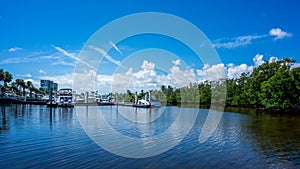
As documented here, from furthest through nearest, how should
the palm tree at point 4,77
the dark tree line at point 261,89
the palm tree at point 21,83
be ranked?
the palm tree at point 21,83
the palm tree at point 4,77
the dark tree line at point 261,89

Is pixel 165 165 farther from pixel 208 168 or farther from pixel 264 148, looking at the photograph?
pixel 264 148

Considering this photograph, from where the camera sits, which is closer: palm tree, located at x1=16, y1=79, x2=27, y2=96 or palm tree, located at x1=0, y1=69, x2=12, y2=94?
palm tree, located at x1=0, y1=69, x2=12, y2=94

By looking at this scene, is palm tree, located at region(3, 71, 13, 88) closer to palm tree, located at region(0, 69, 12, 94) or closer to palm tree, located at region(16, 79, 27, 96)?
palm tree, located at region(0, 69, 12, 94)

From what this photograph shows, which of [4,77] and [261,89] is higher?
[4,77]

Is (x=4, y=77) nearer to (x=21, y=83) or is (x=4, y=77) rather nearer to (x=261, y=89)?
(x=21, y=83)

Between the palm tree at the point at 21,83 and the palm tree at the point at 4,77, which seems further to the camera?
the palm tree at the point at 21,83

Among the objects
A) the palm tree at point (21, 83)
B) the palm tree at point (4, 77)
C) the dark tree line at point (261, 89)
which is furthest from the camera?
the palm tree at point (21, 83)

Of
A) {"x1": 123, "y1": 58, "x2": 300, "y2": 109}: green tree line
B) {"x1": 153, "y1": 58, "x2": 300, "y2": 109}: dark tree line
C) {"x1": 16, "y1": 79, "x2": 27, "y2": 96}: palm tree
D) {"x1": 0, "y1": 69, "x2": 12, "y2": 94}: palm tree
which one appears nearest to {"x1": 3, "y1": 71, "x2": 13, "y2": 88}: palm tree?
{"x1": 0, "y1": 69, "x2": 12, "y2": 94}: palm tree

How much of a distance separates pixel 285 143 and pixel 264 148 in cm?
253

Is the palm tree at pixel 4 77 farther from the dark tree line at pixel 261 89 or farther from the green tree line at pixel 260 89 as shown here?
the dark tree line at pixel 261 89

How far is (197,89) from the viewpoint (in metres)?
102

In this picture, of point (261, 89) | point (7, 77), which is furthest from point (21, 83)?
point (261, 89)

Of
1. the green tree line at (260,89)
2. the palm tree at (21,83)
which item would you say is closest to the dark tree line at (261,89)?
the green tree line at (260,89)

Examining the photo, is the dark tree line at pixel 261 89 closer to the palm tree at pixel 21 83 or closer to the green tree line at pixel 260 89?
the green tree line at pixel 260 89
